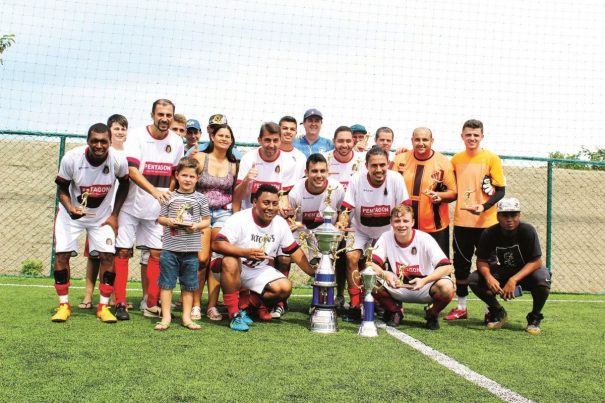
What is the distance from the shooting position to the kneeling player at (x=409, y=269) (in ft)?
19.0

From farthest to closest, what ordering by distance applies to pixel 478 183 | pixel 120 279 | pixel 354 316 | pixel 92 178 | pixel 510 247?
pixel 478 183
pixel 354 316
pixel 120 279
pixel 510 247
pixel 92 178

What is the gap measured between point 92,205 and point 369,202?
261 centimetres

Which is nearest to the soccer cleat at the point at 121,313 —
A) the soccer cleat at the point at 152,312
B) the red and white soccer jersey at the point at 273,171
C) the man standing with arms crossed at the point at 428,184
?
the soccer cleat at the point at 152,312

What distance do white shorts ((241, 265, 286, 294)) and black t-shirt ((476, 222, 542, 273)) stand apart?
194 cm

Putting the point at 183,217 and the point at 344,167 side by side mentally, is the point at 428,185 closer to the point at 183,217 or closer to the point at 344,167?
the point at 344,167

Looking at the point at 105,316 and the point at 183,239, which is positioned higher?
the point at 183,239

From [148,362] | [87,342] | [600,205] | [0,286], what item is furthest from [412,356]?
[600,205]

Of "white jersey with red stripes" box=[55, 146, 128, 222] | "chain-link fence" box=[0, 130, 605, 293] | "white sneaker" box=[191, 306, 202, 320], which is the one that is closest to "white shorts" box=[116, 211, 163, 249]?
"white jersey with red stripes" box=[55, 146, 128, 222]

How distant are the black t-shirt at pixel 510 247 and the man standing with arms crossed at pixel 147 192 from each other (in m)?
3.01

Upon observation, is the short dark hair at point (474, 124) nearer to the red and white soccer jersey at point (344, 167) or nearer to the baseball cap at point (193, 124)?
the red and white soccer jersey at point (344, 167)

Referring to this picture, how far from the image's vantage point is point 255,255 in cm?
561

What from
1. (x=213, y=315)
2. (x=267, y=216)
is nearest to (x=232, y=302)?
(x=213, y=315)

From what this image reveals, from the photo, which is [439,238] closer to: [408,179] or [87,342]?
[408,179]

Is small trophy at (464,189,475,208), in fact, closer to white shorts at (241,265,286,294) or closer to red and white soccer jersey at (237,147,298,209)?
red and white soccer jersey at (237,147,298,209)
